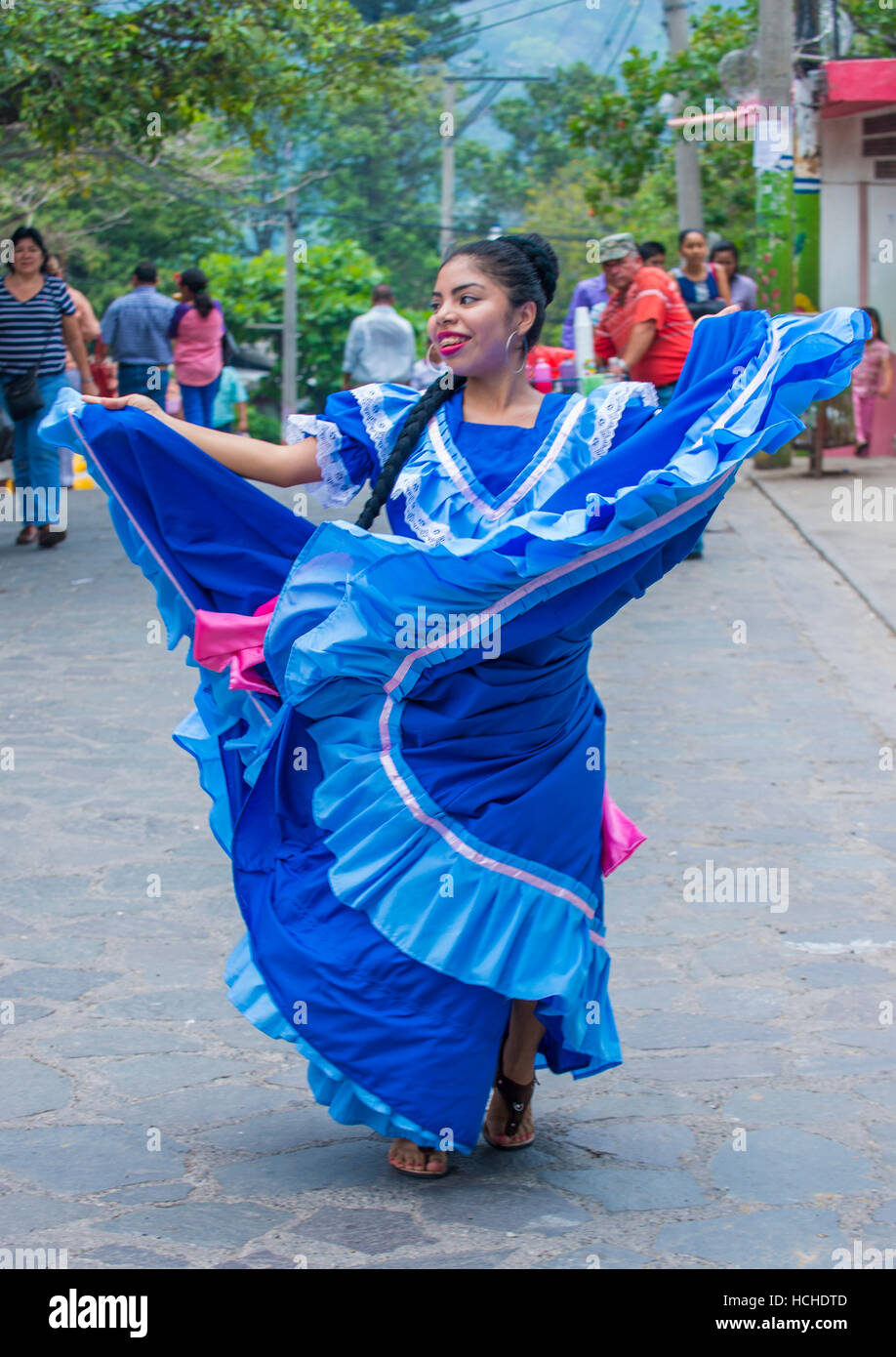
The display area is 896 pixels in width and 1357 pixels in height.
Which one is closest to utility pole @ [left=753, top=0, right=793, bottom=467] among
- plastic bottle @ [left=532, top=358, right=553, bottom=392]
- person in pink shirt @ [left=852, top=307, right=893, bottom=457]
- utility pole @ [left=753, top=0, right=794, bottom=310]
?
utility pole @ [left=753, top=0, right=794, bottom=310]

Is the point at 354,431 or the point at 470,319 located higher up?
the point at 470,319

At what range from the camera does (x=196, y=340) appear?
12.7 m

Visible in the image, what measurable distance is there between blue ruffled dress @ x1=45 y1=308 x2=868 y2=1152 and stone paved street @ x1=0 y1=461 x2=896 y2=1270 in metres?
0.25

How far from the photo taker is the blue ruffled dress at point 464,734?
303 centimetres

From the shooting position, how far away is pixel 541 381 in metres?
10.2

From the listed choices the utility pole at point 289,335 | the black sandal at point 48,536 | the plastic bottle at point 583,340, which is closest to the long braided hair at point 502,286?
the plastic bottle at point 583,340


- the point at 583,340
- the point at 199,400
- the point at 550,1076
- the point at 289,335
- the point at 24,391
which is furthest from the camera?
the point at 289,335

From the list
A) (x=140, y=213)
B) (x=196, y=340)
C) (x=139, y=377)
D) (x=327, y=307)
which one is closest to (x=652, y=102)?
(x=196, y=340)

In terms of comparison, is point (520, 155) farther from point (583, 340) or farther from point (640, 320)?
point (640, 320)

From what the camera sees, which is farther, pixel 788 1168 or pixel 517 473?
pixel 788 1168

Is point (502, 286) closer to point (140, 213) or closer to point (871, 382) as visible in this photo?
point (871, 382)

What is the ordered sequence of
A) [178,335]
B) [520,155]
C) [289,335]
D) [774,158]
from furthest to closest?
[520,155], [289,335], [774,158], [178,335]

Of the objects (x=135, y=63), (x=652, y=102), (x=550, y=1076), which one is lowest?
(x=550, y=1076)

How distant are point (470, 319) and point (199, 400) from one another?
32.7 feet
